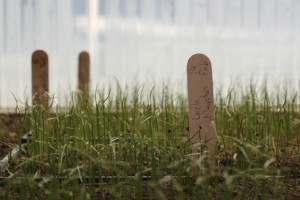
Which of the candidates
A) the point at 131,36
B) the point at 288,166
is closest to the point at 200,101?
the point at 288,166

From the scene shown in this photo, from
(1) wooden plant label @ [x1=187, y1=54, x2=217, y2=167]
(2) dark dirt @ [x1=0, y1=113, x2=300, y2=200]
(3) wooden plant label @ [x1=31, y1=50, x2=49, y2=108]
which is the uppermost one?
(3) wooden plant label @ [x1=31, y1=50, x2=49, y2=108]

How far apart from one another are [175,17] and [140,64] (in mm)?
640

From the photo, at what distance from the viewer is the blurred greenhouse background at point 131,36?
4402 millimetres

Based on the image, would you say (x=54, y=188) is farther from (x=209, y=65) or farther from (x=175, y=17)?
(x=175, y=17)

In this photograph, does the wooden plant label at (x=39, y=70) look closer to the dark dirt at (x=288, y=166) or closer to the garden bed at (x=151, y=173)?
the dark dirt at (x=288, y=166)

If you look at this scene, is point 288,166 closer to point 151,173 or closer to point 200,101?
point 200,101

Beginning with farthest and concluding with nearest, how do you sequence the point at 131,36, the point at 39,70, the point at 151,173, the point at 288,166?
the point at 131,36 < the point at 39,70 < the point at 288,166 < the point at 151,173

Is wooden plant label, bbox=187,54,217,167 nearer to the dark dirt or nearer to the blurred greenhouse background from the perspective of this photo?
the dark dirt

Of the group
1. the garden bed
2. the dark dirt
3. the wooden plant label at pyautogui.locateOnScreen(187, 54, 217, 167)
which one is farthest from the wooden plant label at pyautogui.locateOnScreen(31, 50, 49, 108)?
the wooden plant label at pyautogui.locateOnScreen(187, 54, 217, 167)

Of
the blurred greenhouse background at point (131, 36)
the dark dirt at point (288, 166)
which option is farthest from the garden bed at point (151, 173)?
the blurred greenhouse background at point (131, 36)

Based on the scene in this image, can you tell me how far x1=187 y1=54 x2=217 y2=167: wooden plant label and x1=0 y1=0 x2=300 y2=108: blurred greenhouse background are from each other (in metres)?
2.89

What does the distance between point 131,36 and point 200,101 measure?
3.07 meters

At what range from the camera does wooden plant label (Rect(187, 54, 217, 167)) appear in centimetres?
146

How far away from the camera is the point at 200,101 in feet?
4.81
